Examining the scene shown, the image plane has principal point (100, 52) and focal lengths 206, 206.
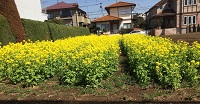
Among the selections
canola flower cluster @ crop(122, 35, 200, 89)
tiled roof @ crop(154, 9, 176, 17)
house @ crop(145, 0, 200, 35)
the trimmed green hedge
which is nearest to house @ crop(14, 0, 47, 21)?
the trimmed green hedge

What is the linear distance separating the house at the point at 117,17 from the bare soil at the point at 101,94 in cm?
3801

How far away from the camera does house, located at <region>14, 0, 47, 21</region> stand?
79.0ft

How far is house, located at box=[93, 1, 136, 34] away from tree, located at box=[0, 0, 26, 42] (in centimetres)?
3163

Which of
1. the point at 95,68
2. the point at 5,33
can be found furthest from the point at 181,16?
the point at 95,68

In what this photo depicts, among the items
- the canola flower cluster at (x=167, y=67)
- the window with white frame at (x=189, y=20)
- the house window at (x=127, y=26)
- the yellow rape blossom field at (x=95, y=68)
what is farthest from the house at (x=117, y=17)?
the canola flower cluster at (x=167, y=67)

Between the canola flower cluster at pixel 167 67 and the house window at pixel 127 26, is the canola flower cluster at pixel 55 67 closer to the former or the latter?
the canola flower cluster at pixel 167 67

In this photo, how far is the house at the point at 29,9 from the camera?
79.0 ft

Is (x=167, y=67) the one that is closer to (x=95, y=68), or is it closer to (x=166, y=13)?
(x=95, y=68)

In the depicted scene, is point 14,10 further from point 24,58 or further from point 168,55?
point 168,55

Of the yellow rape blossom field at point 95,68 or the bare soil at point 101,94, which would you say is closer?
the bare soil at point 101,94

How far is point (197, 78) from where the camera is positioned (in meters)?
4.86

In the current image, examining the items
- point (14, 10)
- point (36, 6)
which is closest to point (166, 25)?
point (36, 6)

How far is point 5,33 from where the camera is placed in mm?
9828

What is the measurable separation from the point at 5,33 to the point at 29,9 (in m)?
18.0
